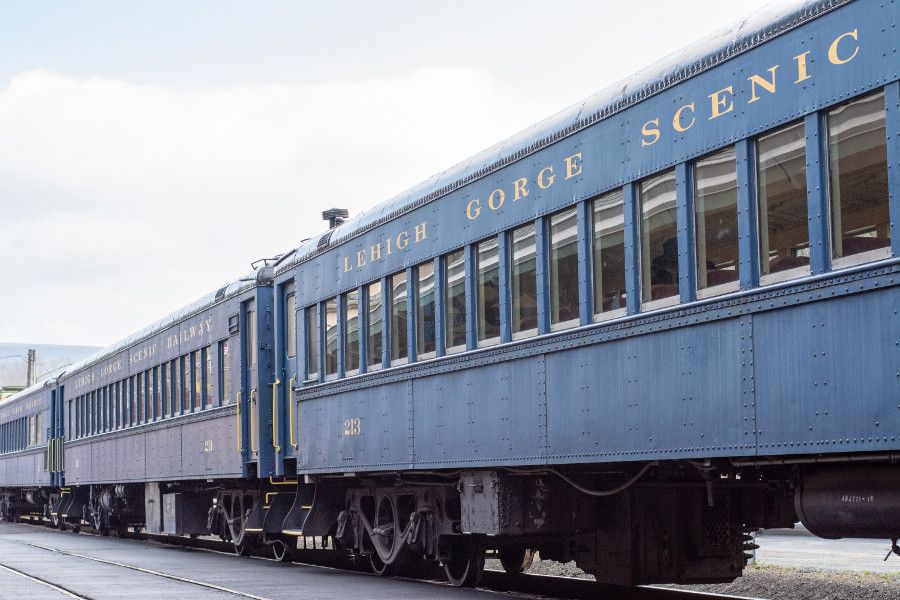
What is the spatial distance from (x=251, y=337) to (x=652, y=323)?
31.4 feet

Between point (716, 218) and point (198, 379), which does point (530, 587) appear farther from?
point (198, 379)

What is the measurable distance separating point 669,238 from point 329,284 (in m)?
6.49

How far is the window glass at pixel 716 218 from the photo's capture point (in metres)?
7.98

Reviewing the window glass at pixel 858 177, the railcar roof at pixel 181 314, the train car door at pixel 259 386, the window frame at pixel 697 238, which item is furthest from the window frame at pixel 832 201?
the railcar roof at pixel 181 314

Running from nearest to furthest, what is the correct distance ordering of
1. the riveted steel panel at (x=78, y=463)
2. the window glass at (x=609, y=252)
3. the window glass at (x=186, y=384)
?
the window glass at (x=609, y=252), the window glass at (x=186, y=384), the riveted steel panel at (x=78, y=463)

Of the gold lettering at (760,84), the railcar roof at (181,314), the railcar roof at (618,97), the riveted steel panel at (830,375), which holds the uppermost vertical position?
the railcar roof at (618,97)

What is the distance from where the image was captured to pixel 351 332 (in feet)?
45.6

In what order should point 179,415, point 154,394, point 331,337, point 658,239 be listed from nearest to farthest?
point 658,239, point 331,337, point 179,415, point 154,394

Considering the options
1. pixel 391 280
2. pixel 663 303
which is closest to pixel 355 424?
pixel 391 280

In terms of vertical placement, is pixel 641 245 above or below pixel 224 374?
above

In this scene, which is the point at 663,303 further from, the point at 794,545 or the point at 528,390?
the point at 794,545

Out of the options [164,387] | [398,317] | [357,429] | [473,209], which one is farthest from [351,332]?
[164,387]

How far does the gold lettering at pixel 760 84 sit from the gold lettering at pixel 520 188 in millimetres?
2836

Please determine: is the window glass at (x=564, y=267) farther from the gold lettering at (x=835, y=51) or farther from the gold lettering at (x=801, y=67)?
the gold lettering at (x=835, y=51)
